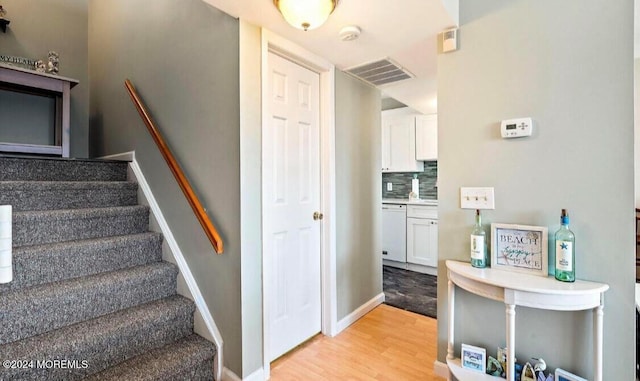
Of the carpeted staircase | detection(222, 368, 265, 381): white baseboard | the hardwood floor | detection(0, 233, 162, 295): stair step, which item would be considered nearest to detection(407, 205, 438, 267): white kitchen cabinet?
the hardwood floor

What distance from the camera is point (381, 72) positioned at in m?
2.53

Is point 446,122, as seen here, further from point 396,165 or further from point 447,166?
point 396,165

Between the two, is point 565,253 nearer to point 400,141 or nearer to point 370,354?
point 370,354

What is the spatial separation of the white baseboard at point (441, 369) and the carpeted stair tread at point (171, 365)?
1.41 meters

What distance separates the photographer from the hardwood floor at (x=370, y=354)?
6.26 ft

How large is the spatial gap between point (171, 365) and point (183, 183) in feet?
3.41

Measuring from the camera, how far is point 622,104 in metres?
1.37

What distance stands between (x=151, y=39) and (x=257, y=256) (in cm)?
203

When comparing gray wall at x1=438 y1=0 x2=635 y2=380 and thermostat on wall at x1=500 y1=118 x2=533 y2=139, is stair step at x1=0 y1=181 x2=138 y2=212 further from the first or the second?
thermostat on wall at x1=500 y1=118 x2=533 y2=139

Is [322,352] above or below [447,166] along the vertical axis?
below

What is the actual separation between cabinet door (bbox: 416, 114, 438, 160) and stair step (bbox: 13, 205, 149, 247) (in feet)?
11.5

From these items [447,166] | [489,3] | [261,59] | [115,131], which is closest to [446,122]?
[447,166]

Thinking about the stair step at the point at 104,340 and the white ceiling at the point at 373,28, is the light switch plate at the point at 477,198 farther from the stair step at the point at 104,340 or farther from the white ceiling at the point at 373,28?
the stair step at the point at 104,340

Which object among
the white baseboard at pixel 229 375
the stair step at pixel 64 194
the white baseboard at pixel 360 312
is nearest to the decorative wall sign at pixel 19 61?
the stair step at pixel 64 194
